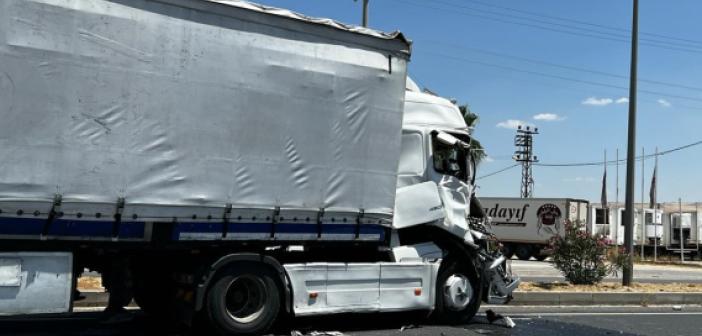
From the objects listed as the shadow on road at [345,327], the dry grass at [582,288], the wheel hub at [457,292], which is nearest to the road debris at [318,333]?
the shadow on road at [345,327]

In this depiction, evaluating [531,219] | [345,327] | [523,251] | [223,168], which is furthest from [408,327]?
[523,251]

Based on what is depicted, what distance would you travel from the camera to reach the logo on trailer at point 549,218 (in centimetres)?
3181

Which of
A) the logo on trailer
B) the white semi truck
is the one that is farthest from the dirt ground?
the logo on trailer

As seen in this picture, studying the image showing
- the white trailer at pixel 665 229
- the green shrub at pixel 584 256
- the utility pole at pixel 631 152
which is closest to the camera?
the green shrub at pixel 584 256

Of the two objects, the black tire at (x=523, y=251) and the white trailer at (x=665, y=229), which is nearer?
the black tire at (x=523, y=251)

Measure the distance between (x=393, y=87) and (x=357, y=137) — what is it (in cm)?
86

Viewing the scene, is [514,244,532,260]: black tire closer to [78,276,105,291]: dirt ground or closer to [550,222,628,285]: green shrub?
[550,222,628,285]: green shrub

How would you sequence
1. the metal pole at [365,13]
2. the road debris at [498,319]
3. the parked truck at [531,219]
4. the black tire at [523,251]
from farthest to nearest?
the black tire at [523,251] → the parked truck at [531,219] → the metal pole at [365,13] → the road debris at [498,319]

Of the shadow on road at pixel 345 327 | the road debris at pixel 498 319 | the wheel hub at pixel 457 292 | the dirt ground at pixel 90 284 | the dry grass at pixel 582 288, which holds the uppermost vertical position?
the wheel hub at pixel 457 292

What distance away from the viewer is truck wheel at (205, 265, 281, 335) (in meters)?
7.71

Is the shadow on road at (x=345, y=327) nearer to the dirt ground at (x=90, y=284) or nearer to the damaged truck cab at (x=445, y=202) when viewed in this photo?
the damaged truck cab at (x=445, y=202)

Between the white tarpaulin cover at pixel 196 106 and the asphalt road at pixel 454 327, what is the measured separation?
5.51 feet

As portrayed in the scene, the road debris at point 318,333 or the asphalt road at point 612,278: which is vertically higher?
the asphalt road at point 612,278

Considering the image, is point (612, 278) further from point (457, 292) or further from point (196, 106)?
point (196, 106)
